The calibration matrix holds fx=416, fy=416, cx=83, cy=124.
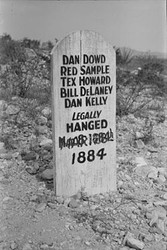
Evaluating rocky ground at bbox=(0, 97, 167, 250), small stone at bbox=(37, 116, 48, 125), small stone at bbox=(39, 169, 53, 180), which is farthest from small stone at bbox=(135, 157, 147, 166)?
small stone at bbox=(37, 116, 48, 125)

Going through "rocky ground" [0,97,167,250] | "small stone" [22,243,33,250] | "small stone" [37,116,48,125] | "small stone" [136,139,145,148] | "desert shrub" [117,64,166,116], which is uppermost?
"desert shrub" [117,64,166,116]

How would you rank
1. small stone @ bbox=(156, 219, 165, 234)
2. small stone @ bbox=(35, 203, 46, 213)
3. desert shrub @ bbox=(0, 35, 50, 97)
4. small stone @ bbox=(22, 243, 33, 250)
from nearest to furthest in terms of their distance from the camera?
small stone @ bbox=(22, 243, 33, 250)
small stone @ bbox=(156, 219, 165, 234)
small stone @ bbox=(35, 203, 46, 213)
desert shrub @ bbox=(0, 35, 50, 97)

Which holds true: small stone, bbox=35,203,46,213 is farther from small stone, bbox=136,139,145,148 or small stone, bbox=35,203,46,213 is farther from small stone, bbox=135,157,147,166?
small stone, bbox=136,139,145,148

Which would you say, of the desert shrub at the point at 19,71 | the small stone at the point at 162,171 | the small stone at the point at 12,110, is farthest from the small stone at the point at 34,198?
the desert shrub at the point at 19,71

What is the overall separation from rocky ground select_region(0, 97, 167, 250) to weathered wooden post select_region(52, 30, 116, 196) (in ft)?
0.55

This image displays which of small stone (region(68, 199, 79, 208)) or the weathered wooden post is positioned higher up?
the weathered wooden post

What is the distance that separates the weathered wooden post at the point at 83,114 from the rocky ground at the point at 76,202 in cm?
17

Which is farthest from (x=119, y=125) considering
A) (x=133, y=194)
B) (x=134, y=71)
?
(x=134, y=71)

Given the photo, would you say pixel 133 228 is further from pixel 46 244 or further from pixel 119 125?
pixel 119 125

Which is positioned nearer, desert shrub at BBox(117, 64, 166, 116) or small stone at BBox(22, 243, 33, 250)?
small stone at BBox(22, 243, 33, 250)

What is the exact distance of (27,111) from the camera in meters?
5.01

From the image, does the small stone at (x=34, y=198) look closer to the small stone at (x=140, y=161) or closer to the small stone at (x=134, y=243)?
the small stone at (x=134, y=243)

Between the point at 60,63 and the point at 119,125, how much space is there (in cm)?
220

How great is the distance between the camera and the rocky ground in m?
2.74
